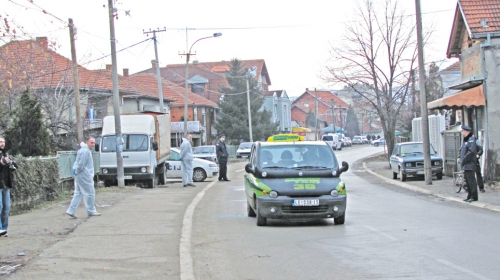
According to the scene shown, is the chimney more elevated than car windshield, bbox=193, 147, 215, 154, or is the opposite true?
the chimney

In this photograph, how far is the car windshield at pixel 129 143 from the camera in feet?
82.9

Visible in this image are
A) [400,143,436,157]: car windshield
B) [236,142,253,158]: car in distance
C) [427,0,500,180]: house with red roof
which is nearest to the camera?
[427,0,500,180]: house with red roof

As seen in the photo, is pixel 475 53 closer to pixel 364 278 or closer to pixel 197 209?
pixel 197 209

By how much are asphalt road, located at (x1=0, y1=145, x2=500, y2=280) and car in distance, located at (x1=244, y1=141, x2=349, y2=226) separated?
0.34 metres

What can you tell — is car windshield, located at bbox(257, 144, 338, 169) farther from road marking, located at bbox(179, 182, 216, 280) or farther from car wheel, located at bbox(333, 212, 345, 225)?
road marking, located at bbox(179, 182, 216, 280)

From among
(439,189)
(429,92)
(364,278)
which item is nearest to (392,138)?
(429,92)

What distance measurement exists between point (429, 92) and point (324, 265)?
44.6m

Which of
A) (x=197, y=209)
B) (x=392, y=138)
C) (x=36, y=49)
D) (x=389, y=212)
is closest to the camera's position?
(x=389, y=212)

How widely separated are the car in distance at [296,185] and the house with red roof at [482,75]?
10.6 m

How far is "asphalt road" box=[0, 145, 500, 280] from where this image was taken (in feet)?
26.1

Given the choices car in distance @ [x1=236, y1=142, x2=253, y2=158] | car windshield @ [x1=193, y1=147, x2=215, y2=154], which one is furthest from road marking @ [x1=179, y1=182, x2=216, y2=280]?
car in distance @ [x1=236, y1=142, x2=253, y2=158]

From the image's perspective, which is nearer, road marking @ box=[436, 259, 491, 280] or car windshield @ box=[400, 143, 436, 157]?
road marking @ box=[436, 259, 491, 280]

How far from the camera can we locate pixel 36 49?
27.0 meters

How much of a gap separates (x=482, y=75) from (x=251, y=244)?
14.9 meters
